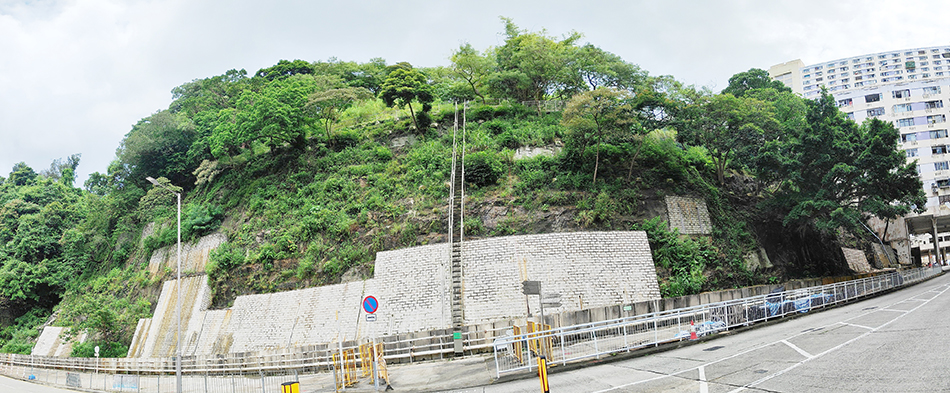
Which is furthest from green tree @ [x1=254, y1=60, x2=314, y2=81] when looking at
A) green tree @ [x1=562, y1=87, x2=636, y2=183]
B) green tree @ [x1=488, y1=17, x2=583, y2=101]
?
green tree @ [x1=562, y1=87, x2=636, y2=183]

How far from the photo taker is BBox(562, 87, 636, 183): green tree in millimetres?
27047

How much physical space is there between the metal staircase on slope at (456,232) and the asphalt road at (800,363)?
7968 millimetres

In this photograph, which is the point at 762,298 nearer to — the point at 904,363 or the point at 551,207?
the point at 904,363

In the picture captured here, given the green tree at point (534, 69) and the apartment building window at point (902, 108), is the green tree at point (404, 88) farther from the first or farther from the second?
the apartment building window at point (902, 108)

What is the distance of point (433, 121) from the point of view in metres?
40.1

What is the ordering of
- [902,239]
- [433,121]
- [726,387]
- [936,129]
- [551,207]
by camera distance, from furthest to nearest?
[936,129] → [902,239] → [433,121] → [551,207] → [726,387]

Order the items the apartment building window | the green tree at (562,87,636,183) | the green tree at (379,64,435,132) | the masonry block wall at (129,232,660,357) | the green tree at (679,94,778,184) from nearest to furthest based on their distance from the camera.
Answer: the masonry block wall at (129,232,660,357) → the green tree at (562,87,636,183) → the green tree at (679,94,778,184) → the green tree at (379,64,435,132) → the apartment building window

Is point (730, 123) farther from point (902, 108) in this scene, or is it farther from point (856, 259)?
point (902, 108)

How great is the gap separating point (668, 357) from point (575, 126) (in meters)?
16.7

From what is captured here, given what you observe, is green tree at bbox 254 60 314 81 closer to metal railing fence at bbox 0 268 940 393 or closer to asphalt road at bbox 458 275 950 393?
metal railing fence at bbox 0 268 940 393

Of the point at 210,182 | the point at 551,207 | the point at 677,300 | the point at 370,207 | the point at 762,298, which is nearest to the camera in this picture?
the point at 762,298

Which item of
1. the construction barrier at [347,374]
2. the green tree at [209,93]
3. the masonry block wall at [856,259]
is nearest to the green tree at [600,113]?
the construction barrier at [347,374]

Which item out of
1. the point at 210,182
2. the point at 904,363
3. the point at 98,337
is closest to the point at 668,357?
the point at 904,363

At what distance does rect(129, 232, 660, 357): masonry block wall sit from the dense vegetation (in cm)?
157
